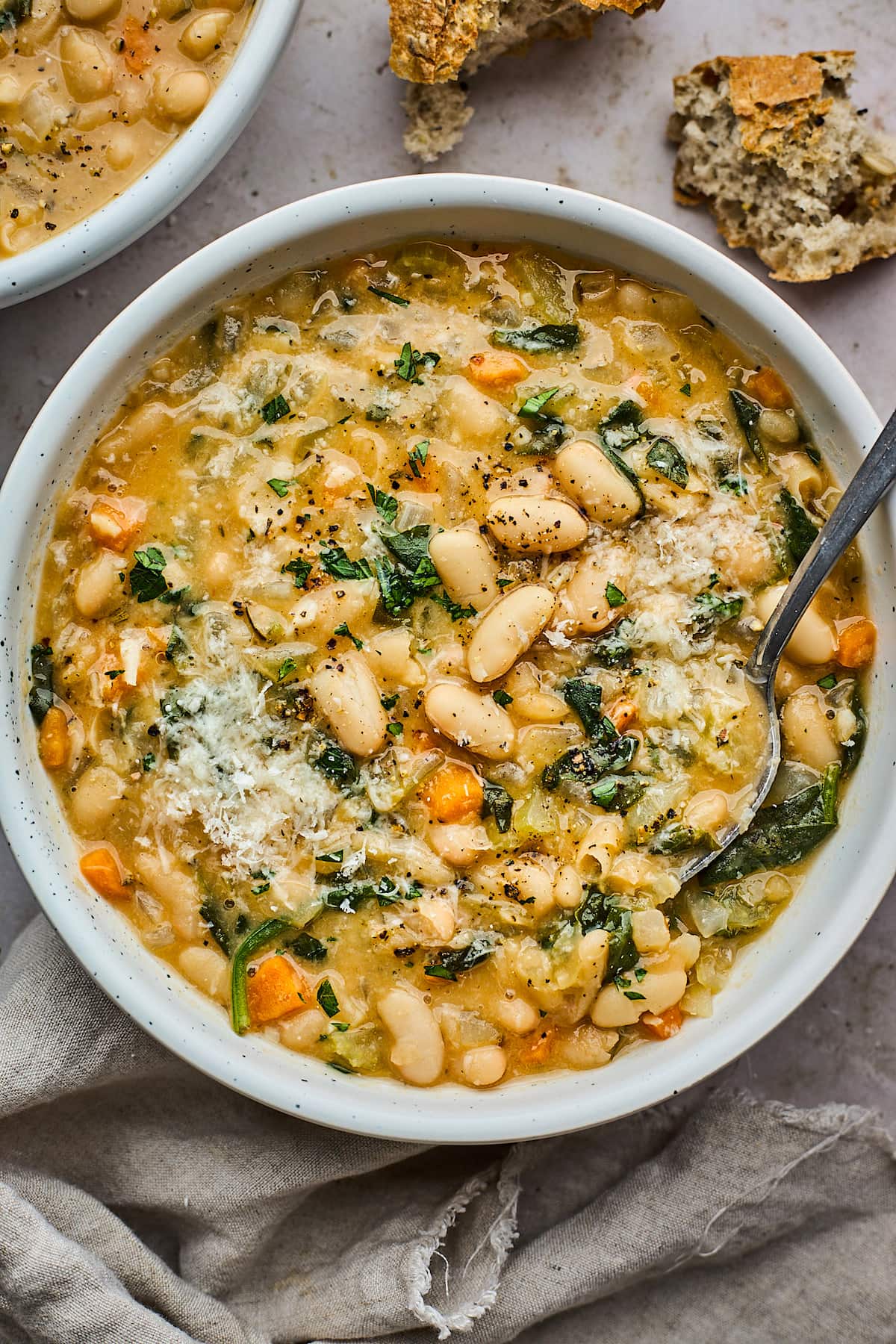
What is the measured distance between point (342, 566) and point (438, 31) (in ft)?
4.15

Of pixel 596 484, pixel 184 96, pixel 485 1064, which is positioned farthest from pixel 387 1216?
pixel 184 96

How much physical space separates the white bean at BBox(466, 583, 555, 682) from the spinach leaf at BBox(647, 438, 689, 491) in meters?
0.37

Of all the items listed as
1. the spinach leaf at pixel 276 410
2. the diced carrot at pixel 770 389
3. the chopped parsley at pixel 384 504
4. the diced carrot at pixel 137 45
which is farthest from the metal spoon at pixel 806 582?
the diced carrot at pixel 137 45

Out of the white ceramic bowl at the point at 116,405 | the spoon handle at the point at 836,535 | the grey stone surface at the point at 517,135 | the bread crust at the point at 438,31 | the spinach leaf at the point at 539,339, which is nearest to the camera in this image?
the spoon handle at the point at 836,535

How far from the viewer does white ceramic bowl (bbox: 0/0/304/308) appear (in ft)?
8.36

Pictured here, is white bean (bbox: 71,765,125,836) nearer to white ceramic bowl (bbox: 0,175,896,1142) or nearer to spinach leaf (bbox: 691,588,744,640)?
white ceramic bowl (bbox: 0,175,896,1142)

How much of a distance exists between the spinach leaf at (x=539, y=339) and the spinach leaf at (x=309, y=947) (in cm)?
131

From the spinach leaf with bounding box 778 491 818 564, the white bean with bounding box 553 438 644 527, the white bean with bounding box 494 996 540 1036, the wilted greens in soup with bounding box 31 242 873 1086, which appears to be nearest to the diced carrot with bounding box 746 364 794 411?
the wilted greens in soup with bounding box 31 242 873 1086

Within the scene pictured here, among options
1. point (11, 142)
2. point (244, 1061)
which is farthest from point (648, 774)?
point (11, 142)

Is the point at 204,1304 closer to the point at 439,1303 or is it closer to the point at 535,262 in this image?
the point at 439,1303

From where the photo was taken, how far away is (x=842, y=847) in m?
2.60

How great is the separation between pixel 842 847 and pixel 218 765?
1338 mm

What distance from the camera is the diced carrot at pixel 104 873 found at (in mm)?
2549

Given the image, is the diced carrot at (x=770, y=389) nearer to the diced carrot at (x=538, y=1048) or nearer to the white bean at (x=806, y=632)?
the white bean at (x=806, y=632)
